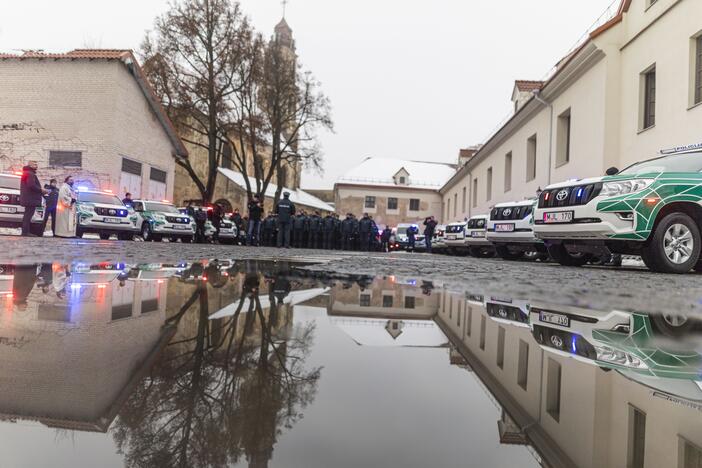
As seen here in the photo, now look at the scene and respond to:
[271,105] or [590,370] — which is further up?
[271,105]

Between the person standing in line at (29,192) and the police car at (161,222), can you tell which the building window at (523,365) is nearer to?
the person standing in line at (29,192)

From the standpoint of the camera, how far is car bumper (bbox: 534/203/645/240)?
24.4ft

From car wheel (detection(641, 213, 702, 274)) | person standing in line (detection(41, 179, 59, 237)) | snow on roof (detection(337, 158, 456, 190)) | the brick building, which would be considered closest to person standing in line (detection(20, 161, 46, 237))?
person standing in line (detection(41, 179, 59, 237))

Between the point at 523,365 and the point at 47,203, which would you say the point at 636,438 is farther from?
the point at 47,203

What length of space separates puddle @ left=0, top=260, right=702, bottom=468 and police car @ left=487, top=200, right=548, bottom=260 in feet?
33.8

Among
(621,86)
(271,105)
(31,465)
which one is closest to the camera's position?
(31,465)

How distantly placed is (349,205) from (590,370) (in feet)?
172

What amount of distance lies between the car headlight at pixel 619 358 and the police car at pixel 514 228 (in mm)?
10907

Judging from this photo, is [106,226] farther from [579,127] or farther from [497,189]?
[497,189]

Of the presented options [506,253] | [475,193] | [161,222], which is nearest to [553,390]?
[506,253]

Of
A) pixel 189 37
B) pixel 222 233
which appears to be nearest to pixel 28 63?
pixel 189 37

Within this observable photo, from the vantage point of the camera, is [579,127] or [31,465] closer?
[31,465]

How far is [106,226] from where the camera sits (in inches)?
663

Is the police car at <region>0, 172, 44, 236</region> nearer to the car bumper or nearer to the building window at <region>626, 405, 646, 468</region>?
the car bumper
